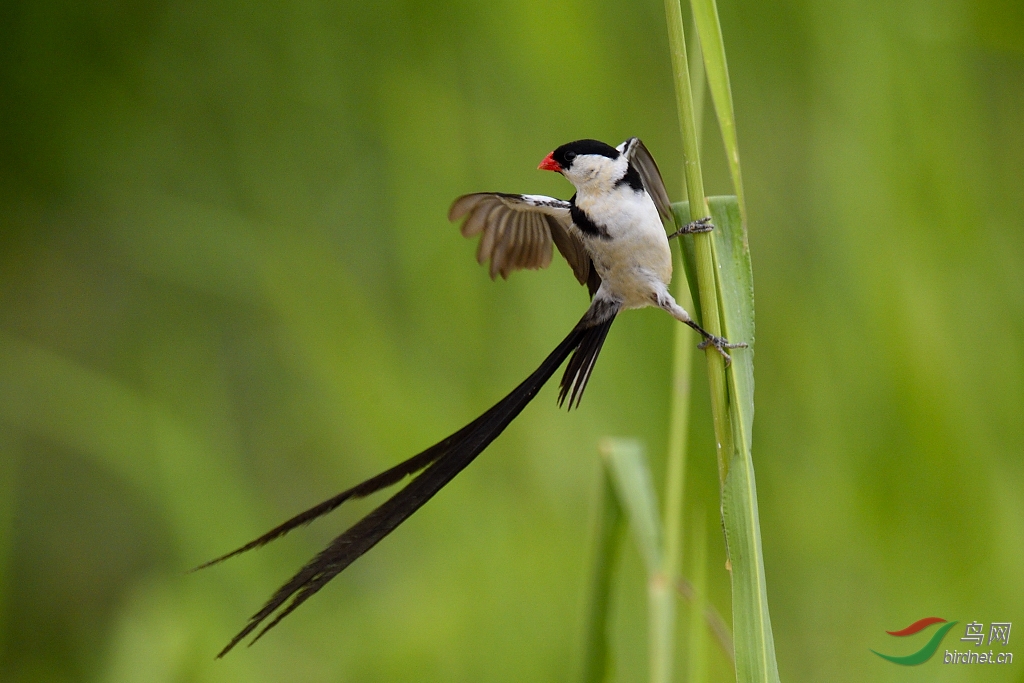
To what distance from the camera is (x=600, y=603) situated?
43 centimetres

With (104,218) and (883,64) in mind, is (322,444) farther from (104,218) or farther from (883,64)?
(883,64)

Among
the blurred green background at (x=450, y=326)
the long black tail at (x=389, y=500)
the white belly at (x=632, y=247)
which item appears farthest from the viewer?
the blurred green background at (x=450, y=326)

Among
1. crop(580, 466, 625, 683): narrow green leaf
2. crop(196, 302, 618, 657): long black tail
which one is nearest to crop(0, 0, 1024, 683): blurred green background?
crop(580, 466, 625, 683): narrow green leaf

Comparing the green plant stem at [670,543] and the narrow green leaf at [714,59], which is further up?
the narrow green leaf at [714,59]

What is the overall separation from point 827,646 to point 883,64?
705 millimetres

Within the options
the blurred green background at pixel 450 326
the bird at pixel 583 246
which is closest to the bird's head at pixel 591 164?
the bird at pixel 583 246

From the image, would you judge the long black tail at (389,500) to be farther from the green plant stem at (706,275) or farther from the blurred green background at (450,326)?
the blurred green background at (450,326)

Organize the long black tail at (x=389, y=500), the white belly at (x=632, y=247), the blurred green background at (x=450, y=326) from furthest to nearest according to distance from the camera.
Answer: the blurred green background at (x=450, y=326), the white belly at (x=632, y=247), the long black tail at (x=389, y=500)

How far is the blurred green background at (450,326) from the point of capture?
89cm

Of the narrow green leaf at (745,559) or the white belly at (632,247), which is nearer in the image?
the narrow green leaf at (745,559)

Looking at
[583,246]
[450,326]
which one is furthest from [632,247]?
[450,326]

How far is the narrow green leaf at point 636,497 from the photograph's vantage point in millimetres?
422

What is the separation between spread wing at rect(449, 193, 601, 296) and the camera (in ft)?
1.65

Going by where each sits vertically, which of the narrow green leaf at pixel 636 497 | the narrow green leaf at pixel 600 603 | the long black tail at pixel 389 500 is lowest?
the narrow green leaf at pixel 600 603
